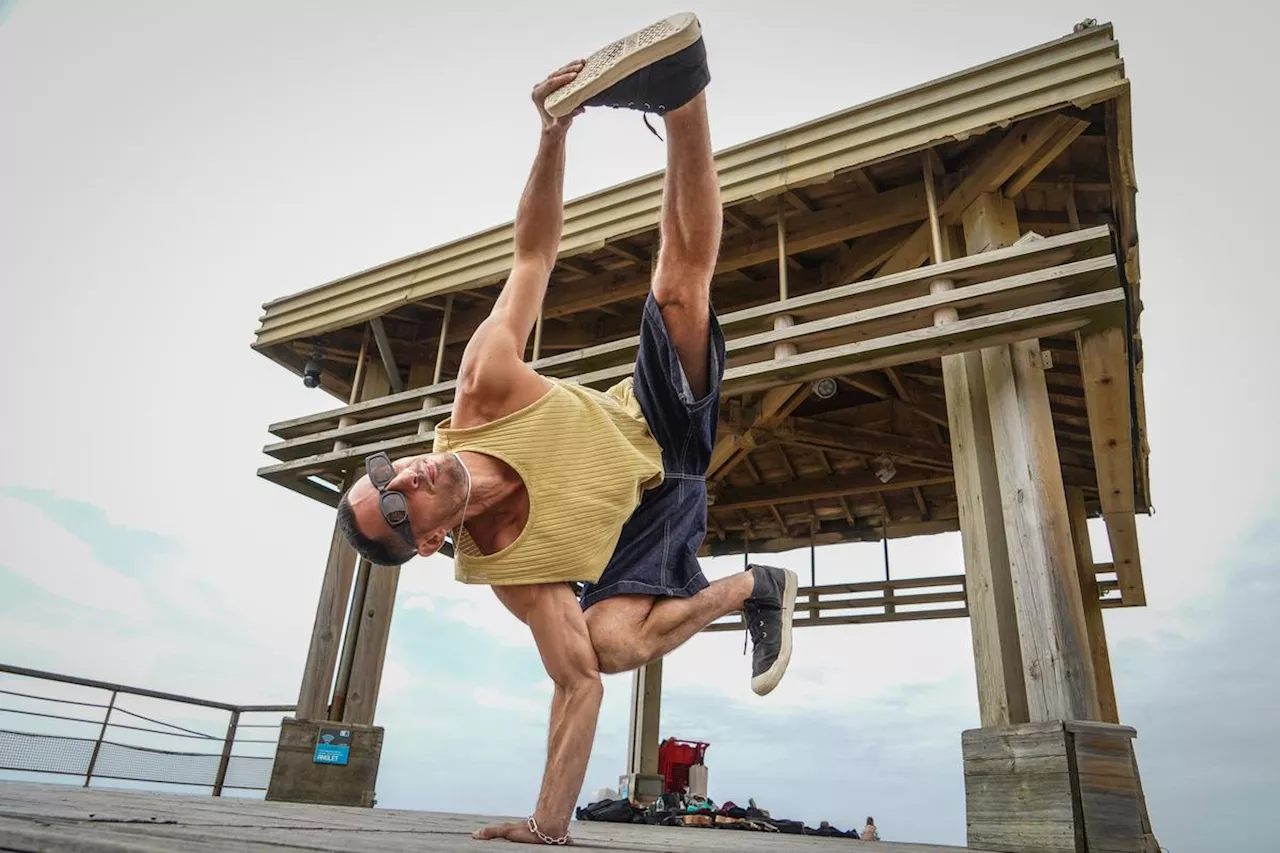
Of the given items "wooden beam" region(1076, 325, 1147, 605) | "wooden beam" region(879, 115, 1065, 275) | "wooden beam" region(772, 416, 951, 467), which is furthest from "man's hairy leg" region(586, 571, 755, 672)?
"wooden beam" region(772, 416, 951, 467)

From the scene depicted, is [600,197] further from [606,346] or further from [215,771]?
[215,771]

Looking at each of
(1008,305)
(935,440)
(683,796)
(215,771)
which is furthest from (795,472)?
(215,771)

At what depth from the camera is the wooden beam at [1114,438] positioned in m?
4.45

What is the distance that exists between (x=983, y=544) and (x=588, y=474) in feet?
8.10

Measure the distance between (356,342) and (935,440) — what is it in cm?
576

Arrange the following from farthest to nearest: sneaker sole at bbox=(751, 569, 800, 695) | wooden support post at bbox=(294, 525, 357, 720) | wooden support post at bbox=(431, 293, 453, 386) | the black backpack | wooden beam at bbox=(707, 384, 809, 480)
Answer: the black backpack, wooden beam at bbox=(707, 384, 809, 480), wooden support post at bbox=(431, 293, 453, 386), wooden support post at bbox=(294, 525, 357, 720), sneaker sole at bbox=(751, 569, 800, 695)

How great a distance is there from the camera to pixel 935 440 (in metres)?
8.57

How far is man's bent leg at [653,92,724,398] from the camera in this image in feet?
8.13

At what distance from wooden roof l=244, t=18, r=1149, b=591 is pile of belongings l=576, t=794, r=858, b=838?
9.85ft

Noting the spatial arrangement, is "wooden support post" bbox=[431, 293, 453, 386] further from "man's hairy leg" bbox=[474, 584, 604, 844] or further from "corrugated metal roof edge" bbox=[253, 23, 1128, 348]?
"man's hairy leg" bbox=[474, 584, 604, 844]

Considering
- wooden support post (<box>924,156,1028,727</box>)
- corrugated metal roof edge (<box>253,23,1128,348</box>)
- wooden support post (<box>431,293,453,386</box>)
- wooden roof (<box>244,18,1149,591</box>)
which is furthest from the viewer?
wooden support post (<box>431,293,453,386</box>)

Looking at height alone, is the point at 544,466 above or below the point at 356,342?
below

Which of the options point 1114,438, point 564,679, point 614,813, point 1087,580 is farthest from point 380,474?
point 1087,580

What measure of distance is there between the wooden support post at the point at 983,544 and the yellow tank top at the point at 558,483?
2.23m
